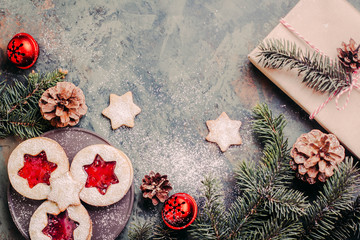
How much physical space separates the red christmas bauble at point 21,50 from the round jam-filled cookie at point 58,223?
586 mm

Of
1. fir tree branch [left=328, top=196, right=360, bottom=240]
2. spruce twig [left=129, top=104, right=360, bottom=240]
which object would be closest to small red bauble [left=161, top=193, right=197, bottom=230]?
spruce twig [left=129, top=104, right=360, bottom=240]

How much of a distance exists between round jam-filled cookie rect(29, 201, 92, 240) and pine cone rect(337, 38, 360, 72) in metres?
1.20

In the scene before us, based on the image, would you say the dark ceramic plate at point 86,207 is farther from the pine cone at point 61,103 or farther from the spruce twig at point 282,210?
the spruce twig at point 282,210

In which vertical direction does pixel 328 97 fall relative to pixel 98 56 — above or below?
above

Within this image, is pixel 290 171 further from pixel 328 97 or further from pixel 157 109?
pixel 157 109

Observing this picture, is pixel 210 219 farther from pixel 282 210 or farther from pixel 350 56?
pixel 350 56

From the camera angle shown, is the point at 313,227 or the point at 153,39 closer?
the point at 313,227

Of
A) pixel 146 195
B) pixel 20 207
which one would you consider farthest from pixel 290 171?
pixel 20 207

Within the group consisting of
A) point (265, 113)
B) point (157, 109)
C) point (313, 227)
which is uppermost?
point (265, 113)

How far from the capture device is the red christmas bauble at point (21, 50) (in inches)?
49.9

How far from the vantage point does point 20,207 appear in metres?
1.26

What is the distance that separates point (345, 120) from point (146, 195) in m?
0.88

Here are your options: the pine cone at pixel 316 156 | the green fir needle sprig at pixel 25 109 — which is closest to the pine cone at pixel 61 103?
the green fir needle sprig at pixel 25 109

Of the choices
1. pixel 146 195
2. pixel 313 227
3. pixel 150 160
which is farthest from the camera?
pixel 150 160
